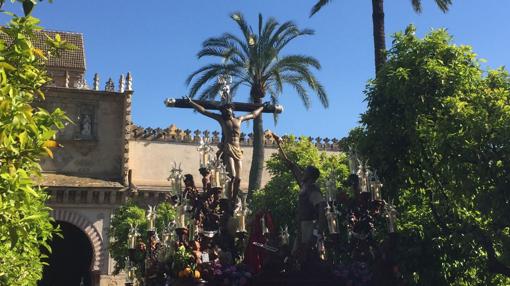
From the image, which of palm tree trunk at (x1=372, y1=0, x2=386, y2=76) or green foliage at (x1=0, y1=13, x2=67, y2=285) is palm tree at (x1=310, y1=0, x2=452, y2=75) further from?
green foliage at (x1=0, y1=13, x2=67, y2=285)

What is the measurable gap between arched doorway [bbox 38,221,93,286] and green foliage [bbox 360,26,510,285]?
2316 cm

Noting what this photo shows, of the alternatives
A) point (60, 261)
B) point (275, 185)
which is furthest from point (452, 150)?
point (60, 261)

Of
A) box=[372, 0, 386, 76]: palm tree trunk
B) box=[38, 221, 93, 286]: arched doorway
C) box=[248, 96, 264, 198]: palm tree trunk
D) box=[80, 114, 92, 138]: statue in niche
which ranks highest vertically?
box=[80, 114, 92, 138]: statue in niche

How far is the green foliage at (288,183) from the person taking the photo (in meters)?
19.4

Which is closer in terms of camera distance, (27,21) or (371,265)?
(27,21)

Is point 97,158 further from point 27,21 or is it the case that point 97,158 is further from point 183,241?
point 27,21

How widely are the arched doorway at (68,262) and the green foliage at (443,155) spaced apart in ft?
76.0

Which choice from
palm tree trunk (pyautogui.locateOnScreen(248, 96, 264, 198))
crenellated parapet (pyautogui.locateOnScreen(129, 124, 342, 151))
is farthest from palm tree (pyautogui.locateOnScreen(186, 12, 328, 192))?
crenellated parapet (pyautogui.locateOnScreen(129, 124, 342, 151))

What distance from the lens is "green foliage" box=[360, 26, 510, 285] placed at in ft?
30.8

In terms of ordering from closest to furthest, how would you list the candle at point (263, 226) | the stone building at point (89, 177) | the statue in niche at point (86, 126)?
the candle at point (263, 226) < the stone building at point (89, 177) < the statue in niche at point (86, 126)

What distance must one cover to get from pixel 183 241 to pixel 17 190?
3803 millimetres

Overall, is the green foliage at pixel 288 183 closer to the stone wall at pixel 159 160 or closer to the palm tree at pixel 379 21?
the palm tree at pixel 379 21

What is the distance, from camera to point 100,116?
2994 cm

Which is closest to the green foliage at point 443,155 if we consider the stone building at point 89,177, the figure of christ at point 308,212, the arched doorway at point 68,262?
the figure of christ at point 308,212
